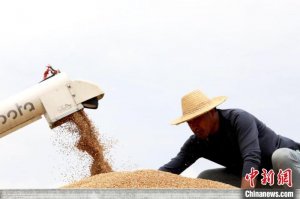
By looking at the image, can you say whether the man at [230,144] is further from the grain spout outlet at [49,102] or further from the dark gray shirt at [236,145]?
the grain spout outlet at [49,102]

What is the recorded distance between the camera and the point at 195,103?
12.8 ft

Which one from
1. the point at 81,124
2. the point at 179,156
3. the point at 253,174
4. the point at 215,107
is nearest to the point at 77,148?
the point at 81,124

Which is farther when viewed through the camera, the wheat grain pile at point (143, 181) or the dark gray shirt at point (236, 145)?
the dark gray shirt at point (236, 145)

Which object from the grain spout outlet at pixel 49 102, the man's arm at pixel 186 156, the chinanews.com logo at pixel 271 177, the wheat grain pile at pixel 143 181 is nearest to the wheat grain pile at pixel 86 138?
the grain spout outlet at pixel 49 102

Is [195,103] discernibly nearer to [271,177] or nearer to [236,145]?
[236,145]

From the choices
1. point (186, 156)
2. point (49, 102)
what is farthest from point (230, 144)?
point (49, 102)

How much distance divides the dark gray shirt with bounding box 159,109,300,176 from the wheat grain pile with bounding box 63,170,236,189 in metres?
0.36

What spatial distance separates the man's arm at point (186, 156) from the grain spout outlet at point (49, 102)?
677 millimetres

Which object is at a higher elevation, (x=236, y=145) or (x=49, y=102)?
(x=49, y=102)

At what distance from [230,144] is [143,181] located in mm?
923

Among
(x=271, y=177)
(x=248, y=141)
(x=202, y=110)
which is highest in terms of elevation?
(x=202, y=110)

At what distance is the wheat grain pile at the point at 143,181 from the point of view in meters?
3.19

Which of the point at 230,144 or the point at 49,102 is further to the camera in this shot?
the point at 49,102

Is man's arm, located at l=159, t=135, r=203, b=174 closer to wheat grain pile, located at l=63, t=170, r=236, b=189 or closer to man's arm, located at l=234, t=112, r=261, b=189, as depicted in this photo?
man's arm, located at l=234, t=112, r=261, b=189
